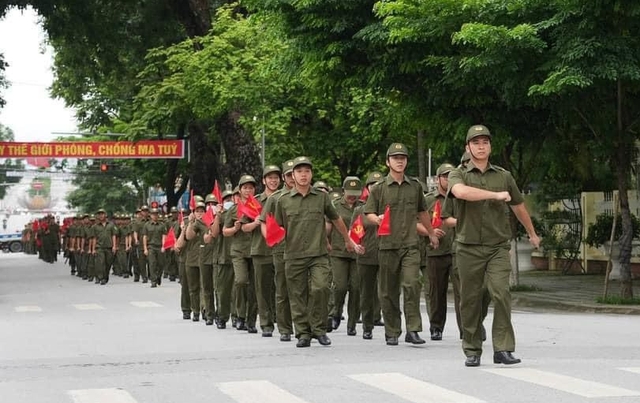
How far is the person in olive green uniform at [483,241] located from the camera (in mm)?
11258

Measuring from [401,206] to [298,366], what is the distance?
2.64 meters

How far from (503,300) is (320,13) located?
1190cm

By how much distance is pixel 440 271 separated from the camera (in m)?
14.9

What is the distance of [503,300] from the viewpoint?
11180 mm

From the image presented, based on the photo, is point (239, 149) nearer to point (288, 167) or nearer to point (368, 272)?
point (368, 272)

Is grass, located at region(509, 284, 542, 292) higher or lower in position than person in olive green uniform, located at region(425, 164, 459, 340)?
lower

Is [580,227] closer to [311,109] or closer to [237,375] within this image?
[311,109]

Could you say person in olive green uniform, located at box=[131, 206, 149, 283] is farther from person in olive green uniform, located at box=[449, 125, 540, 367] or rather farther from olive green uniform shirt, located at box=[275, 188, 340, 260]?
person in olive green uniform, located at box=[449, 125, 540, 367]

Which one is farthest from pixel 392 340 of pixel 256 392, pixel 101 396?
pixel 101 396

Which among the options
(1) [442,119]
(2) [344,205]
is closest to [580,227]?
(1) [442,119]

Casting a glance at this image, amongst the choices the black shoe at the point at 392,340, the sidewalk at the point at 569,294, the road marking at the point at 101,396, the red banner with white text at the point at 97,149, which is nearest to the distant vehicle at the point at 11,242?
the red banner with white text at the point at 97,149

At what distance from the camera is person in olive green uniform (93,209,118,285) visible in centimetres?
3528

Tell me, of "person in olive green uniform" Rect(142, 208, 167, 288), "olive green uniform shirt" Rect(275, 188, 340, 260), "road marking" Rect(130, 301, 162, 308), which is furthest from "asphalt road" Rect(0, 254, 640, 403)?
"person in olive green uniform" Rect(142, 208, 167, 288)

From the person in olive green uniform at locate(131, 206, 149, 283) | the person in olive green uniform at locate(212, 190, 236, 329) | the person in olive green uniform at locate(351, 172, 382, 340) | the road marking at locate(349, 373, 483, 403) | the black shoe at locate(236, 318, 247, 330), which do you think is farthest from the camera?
the person in olive green uniform at locate(131, 206, 149, 283)
